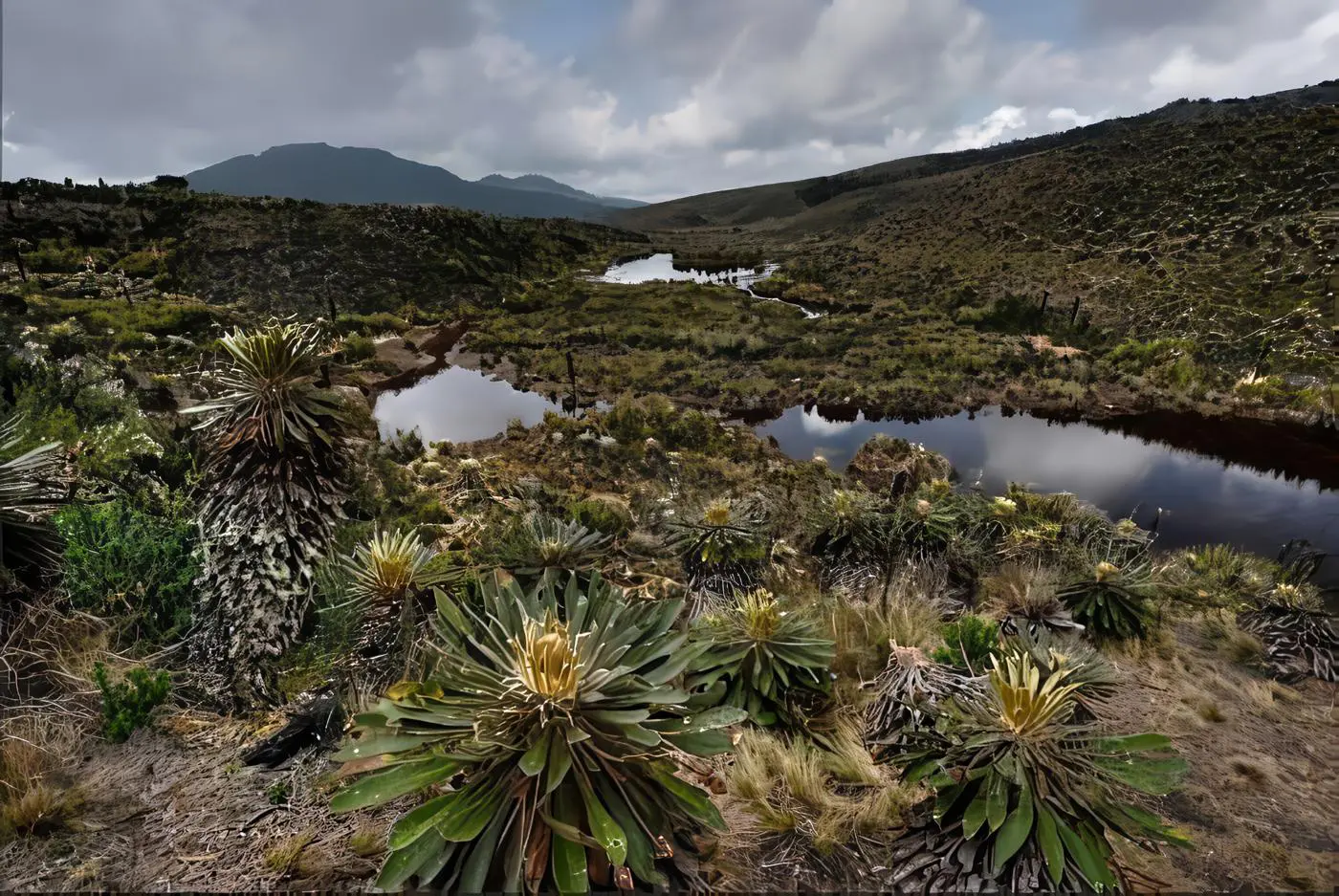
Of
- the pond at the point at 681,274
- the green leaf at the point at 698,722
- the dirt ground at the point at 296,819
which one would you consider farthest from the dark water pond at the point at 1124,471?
the pond at the point at 681,274

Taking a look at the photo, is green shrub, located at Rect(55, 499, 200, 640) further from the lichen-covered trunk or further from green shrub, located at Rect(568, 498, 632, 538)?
green shrub, located at Rect(568, 498, 632, 538)

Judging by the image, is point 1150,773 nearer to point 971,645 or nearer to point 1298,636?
point 971,645

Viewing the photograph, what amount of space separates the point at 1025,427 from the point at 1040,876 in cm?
1934

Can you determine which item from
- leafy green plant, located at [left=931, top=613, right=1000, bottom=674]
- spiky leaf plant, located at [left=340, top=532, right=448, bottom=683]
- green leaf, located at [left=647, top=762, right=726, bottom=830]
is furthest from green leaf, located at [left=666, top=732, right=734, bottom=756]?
leafy green plant, located at [left=931, top=613, right=1000, bottom=674]

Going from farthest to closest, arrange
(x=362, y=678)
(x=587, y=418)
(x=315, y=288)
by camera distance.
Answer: (x=315, y=288), (x=587, y=418), (x=362, y=678)

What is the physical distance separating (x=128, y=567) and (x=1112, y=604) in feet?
29.5

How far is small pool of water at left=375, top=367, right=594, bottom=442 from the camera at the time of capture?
51.8ft

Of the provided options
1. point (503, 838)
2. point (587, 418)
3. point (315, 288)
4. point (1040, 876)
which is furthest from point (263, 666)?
point (315, 288)

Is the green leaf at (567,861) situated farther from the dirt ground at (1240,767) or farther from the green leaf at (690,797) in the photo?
the dirt ground at (1240,767)

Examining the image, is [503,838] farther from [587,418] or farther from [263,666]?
[587,418]

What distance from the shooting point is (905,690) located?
13.3 feet

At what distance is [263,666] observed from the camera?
3.91 meters

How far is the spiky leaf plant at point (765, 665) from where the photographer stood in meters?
4.03

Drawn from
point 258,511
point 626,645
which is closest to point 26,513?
point 258,511
